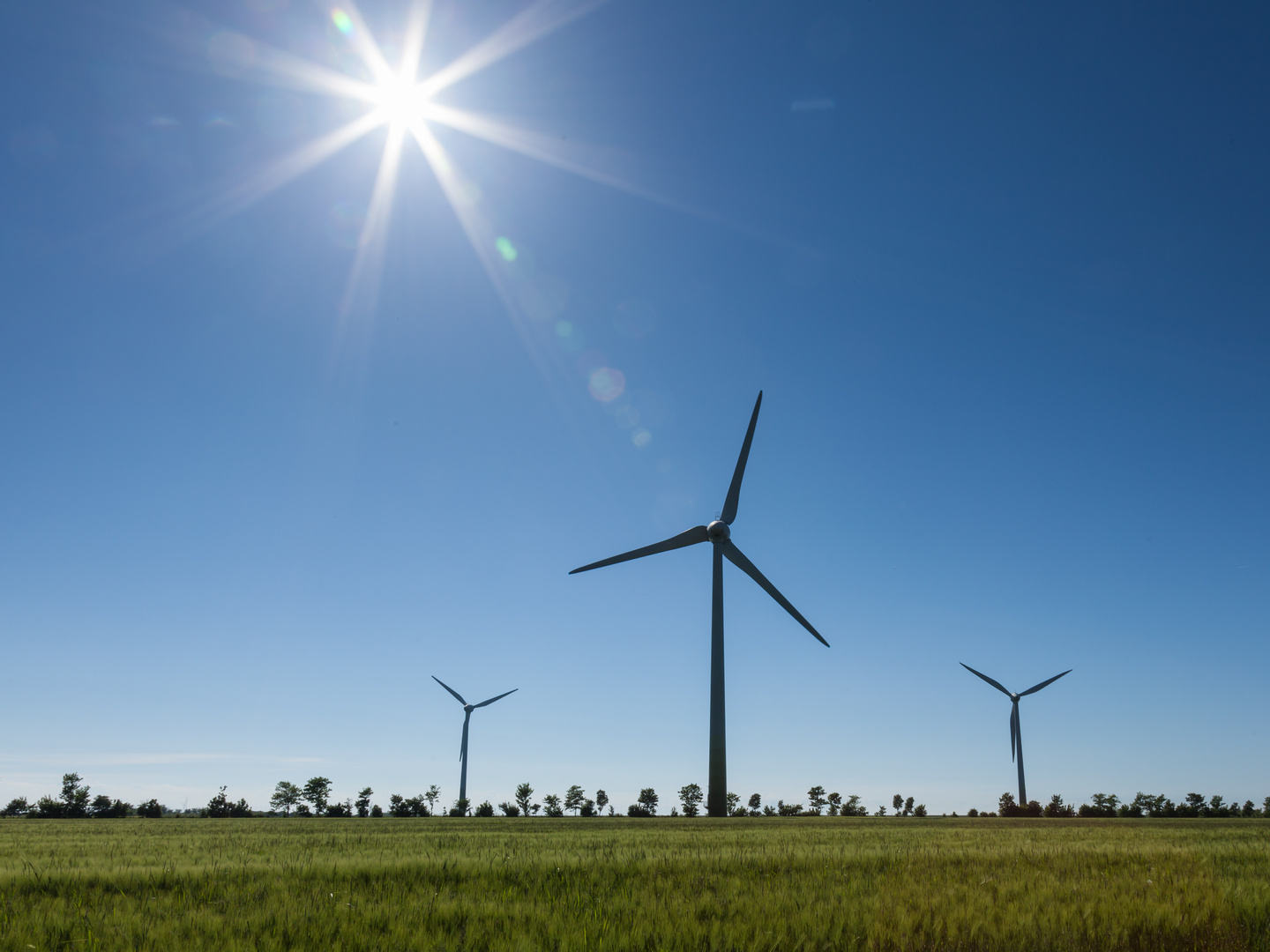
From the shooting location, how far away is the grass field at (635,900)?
27.6 ft

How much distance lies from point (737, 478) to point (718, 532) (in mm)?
5892

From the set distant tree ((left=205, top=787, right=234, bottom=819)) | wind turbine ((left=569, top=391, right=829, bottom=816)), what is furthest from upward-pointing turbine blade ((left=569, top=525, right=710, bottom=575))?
distant tree ((left=205, top=787, right=234, bottom=819))

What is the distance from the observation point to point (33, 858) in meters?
14.8

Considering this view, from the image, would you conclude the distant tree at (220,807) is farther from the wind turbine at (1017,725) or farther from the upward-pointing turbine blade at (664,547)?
the wind turbine at (1017,725)

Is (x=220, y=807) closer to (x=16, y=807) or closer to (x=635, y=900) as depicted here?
(x=16, y=807)

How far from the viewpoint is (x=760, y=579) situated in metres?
70.6

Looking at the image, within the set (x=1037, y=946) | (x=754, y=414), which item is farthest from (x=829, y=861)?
(x=754, y=414)

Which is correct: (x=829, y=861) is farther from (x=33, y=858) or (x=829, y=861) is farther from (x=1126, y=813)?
(x=1126, y=813)

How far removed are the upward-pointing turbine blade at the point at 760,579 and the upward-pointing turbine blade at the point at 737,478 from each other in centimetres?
355

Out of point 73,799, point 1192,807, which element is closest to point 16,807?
point 73,799

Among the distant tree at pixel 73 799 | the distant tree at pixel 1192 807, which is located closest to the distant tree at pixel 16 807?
the distant tree at pixel 73 799

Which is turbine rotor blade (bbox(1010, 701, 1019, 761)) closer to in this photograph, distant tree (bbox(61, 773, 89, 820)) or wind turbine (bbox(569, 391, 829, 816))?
wind turbine (bbox(569, 391, 829, 816))

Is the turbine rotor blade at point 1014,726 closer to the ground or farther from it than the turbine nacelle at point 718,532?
closer to the ground

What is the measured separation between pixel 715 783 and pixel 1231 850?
45965mm
